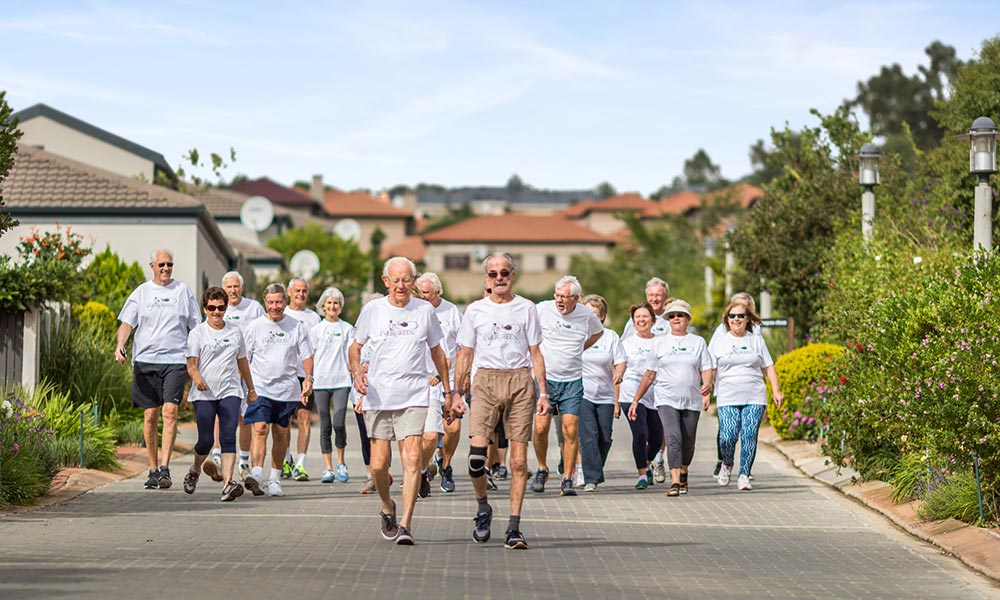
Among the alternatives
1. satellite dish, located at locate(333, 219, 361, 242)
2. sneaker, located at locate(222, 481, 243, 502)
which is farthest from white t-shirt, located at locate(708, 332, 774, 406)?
satellite dish, located at locate(333, 219, 361, 242)

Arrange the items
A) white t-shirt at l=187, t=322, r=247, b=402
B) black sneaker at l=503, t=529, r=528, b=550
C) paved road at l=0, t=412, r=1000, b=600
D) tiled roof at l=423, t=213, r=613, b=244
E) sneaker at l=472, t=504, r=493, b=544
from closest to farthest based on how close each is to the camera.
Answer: paved road at l=0, t=412, r=1000, b=600, black sneaker at l=503, t=529, r=528, b=550, sneaker at l=472, t=504, r=493, b=544, white t-shirt at l=187, t=322, r=247, b=402, tiled roof at l=423, t=213, r=613, b=244

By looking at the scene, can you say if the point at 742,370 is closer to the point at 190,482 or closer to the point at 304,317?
the point at 304,317

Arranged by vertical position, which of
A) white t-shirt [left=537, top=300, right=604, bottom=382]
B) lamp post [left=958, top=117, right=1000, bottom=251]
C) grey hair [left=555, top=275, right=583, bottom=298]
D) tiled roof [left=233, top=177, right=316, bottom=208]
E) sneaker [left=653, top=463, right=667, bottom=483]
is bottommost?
sneaker [left=653, top=463, right=667, bottom=483]

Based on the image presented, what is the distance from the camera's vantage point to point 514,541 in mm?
10500

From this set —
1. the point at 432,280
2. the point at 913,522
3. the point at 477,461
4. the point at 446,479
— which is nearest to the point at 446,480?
the point at 446,479

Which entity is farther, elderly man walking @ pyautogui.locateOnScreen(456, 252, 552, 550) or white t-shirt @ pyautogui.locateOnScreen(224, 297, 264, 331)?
white t-shirt @ pyautogui.locateOnScreen(224, 297, 264, 331)

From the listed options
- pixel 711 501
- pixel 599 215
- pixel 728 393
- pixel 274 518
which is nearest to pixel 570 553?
pixel 274 518

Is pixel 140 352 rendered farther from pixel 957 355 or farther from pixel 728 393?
pixel 957 355

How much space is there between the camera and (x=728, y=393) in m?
15.5

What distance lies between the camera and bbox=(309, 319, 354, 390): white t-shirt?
15805 millimetres

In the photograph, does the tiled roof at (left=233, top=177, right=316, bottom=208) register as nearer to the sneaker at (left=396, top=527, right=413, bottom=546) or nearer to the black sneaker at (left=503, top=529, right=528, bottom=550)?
the sneaker at (left=396, top=527, right=413, bottom=546)

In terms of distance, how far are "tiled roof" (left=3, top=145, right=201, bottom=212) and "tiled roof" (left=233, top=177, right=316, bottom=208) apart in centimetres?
8528

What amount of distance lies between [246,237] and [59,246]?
131ft

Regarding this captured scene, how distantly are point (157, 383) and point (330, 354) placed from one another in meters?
1.73
